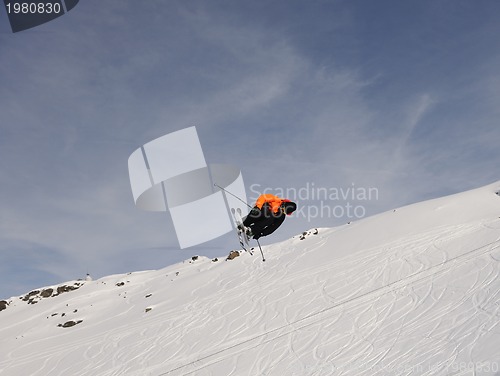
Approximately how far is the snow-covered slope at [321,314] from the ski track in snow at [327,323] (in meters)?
0.06

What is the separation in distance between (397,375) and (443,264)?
26.2 ft

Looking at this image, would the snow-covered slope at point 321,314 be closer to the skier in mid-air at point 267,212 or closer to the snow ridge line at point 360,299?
the snow ridge line at point 360,299

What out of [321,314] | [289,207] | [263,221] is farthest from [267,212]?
[321,314]

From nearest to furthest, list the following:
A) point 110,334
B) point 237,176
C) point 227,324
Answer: point 237,176
point 227,324
point 110,334

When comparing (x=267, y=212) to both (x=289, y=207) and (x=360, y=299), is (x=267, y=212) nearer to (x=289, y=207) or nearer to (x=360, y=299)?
(x=289, y=207)

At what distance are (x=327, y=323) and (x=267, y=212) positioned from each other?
481 centimetres

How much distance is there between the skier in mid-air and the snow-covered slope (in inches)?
162

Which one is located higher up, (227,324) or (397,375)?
(227,324)

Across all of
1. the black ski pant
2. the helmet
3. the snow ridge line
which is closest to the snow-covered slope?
the snow ridge line

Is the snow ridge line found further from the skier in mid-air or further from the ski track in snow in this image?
the skier in mid-air

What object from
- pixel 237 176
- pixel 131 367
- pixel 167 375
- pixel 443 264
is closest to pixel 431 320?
pixel 443 264

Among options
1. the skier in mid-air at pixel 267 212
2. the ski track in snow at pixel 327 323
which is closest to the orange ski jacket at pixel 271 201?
the skier in mid-air at pixel 267 212

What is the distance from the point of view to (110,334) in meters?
22.5

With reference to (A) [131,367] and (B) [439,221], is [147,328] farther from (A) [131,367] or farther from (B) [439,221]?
(B) [439,221]
